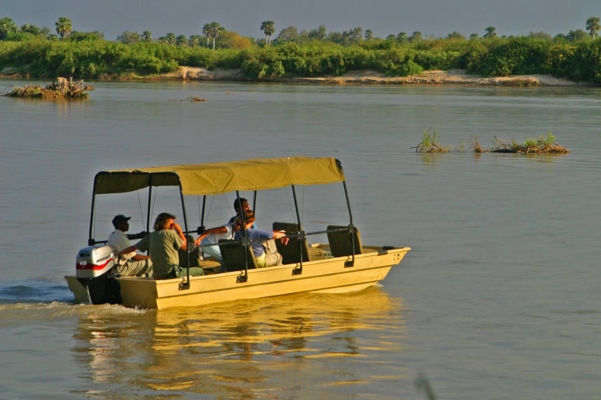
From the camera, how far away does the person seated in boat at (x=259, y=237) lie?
13.4 m

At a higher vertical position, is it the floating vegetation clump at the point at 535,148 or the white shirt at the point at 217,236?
the white shirt at the point at 217,236

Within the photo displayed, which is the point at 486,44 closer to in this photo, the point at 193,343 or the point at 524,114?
the point at 524,114

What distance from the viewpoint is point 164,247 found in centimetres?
1274

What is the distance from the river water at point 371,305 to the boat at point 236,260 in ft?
0.64

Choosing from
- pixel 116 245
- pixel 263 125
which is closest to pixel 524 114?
Result: pixel 263 125

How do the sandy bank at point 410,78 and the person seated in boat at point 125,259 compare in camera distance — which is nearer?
the person seated in boat at point 125,259

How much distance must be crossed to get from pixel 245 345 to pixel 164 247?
63.7 inches

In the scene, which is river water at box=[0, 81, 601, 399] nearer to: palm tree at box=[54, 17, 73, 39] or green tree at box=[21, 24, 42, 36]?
palm tree at box=[54, 17, 73, 39]

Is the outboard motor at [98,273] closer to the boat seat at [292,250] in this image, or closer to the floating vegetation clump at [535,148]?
the boat seat at [292,250]

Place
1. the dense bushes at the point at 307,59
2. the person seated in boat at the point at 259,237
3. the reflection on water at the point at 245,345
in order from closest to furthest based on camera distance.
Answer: the reflection on water at the point at 245,345, the person seated in boat at the point at 259,237, the dense bushes at the point at 307,59

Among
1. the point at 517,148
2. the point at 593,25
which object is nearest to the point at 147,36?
the point at 593,25

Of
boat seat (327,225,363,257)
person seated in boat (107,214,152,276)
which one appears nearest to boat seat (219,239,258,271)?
person seated in boat (107,214,152,276)

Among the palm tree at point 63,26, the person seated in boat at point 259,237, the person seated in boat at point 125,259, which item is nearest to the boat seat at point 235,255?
the person seated in boat at point 259,237

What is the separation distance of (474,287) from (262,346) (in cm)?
438
